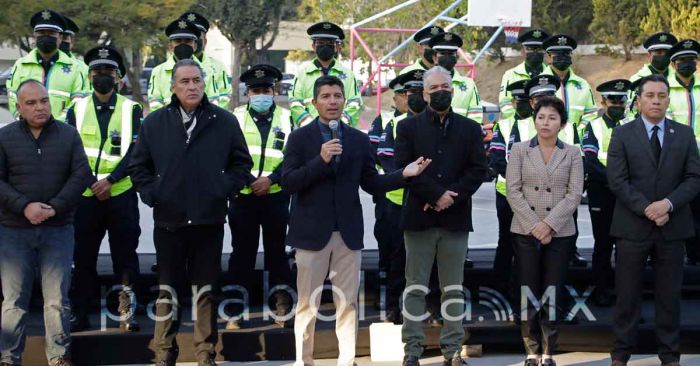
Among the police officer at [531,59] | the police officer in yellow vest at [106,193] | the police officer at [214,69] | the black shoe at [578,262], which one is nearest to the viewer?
the police officer in yellow vest at [106,193]

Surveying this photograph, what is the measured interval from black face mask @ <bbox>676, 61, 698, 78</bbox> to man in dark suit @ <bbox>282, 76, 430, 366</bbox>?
141 inches

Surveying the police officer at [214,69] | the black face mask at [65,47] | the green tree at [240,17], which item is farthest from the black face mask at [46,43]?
the green tree at [240,17]

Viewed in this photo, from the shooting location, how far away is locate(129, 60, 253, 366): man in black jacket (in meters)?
6.54

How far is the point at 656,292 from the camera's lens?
7.06 metres

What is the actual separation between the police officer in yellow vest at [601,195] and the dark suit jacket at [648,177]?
1.05 meters

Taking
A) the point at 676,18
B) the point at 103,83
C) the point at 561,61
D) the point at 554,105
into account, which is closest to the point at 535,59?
the point at 561,61

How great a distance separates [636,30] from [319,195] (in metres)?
32.0

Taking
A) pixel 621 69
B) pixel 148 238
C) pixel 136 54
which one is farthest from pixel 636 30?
A: pixel 148 238

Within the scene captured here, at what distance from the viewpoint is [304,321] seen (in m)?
6.77

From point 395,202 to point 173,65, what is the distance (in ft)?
7.70

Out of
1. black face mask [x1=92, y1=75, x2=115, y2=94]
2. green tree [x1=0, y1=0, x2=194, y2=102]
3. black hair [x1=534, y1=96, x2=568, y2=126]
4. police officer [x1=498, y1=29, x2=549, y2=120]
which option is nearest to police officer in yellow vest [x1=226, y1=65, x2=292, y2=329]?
black face mask [x1=92, y1=75, x2=115, y2=94]

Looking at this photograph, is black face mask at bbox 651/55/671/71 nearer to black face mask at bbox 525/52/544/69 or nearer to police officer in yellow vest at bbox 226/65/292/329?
black face mask at bbox 525/52/544/69

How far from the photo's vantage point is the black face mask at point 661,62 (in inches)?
364

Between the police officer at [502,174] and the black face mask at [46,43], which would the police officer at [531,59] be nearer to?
the police officer at [502,174]
